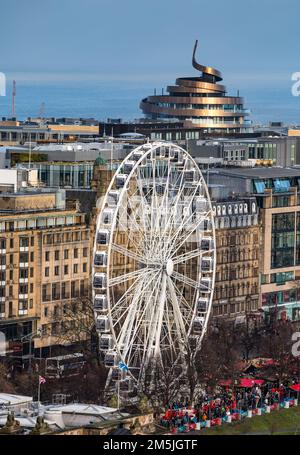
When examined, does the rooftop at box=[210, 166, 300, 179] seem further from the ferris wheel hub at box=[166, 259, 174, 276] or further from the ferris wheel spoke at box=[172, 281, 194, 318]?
the ferris wheel hub at box=[166, 259, 174, 276]

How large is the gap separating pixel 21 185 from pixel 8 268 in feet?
28.1

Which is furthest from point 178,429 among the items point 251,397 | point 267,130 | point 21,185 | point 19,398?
point 267,130

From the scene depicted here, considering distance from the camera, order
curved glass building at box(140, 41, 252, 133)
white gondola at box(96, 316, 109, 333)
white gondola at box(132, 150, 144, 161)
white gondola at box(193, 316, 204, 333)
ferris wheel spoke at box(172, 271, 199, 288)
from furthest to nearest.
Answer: curved glass building at box(140, 41, 252, 133), white gondola at box(193, 316, 204, 333), ferris wheel spoke at box(172, 271, 199, 288), white gondola at box(132, 150, 144, 161), white gondola at box(96, 316, 109, 333)

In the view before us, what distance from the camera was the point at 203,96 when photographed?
18212 cm

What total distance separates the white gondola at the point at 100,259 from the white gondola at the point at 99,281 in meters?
0.33

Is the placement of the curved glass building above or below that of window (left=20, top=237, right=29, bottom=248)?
above

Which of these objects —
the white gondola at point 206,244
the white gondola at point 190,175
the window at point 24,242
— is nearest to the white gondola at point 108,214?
the white gondola at point 190,175

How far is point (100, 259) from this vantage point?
290ft

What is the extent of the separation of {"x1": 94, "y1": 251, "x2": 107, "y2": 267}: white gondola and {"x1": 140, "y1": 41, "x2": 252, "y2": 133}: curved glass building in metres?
91.7

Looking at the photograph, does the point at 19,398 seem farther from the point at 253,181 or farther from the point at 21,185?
the point at 253,181

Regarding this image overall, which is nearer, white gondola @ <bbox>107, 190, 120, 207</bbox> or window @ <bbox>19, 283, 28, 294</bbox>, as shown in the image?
white gondola @ <bbox>107, 190, 120, 207</bbox>

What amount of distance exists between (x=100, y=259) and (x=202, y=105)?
94418 millimetres

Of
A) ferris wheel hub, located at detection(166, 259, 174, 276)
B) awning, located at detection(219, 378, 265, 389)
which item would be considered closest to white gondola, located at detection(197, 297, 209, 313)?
awning, located at detection(219, 378, 265, 389)

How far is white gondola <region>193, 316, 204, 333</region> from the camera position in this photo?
9500 cm
